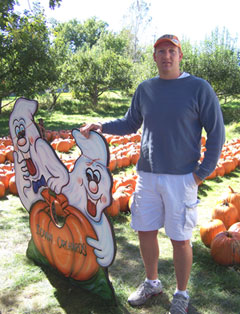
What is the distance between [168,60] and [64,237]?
1635 millimetres

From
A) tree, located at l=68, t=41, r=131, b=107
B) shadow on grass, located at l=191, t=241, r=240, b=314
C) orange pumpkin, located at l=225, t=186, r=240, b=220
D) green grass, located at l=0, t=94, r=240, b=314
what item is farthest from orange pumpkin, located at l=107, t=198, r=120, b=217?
tree, located at l=68, t=41, r=131, b=107

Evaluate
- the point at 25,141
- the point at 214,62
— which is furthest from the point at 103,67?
the point at 25,141

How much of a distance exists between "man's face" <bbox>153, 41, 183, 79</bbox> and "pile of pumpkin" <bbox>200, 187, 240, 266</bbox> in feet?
5.78

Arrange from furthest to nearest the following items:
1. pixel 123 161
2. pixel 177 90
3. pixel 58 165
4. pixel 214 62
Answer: pixel 214 62 → pixel 123 161 → pixel 58 165 → pixel 177 90

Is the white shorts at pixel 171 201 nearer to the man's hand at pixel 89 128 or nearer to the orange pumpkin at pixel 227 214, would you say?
the man's hand at pixel 89 128

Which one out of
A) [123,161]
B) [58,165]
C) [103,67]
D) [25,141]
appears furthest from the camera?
[103,67]

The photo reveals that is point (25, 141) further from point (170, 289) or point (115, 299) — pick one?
point (170, 289)

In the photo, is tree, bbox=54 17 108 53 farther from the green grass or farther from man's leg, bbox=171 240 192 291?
man's leg, bbox=171 240 192 291

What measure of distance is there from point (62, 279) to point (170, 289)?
96cm

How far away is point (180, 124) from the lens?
2229 millimetres

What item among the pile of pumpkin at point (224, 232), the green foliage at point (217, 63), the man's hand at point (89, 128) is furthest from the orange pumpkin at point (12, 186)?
the green foliage at point (217, 63)

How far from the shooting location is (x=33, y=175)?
9.68 ft

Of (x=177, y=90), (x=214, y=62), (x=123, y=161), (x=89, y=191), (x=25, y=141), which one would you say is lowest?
(x=123, y=161)

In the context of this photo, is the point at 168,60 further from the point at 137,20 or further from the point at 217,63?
the point at 137,20
